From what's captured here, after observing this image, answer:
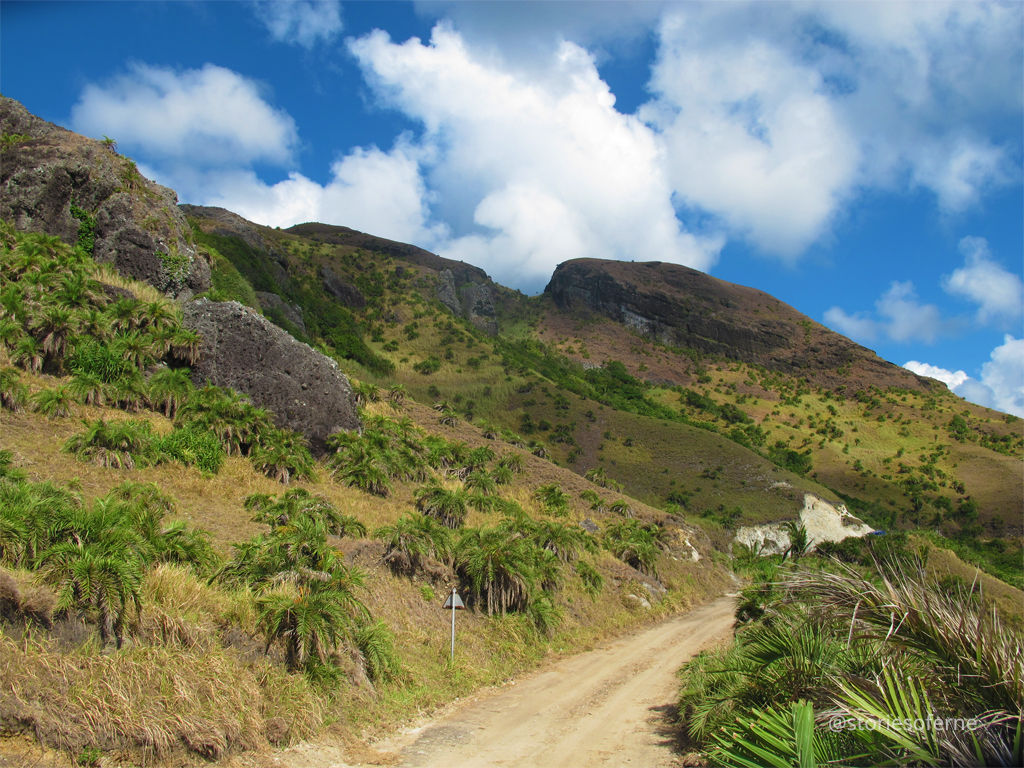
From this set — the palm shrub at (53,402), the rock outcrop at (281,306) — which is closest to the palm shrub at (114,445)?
the palm shrub at (53,402)

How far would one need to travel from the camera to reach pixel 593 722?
35.8 feet

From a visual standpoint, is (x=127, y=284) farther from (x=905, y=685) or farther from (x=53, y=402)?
(x=905, y=685)

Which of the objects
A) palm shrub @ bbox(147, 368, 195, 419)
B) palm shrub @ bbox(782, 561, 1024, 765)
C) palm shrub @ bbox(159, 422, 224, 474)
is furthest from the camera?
palm shrub @ bbox(147, 368, 195, 419)

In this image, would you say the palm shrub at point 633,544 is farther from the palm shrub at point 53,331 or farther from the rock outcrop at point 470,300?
the rock outcrop at point 470,300

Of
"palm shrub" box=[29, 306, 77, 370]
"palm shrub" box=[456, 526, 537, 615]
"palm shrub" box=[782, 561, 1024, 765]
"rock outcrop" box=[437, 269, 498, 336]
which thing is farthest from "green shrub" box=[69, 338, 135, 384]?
"rock outcrop" box=[437, 269, 498, 336]

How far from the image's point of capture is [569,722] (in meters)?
10.8

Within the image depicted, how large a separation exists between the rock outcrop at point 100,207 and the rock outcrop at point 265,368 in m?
4.25

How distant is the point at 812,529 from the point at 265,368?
50.7 m

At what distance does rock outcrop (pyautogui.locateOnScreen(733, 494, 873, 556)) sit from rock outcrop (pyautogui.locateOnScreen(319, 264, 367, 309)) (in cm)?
6183

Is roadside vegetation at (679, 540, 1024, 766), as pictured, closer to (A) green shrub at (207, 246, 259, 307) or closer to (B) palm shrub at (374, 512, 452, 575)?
(B) palm shrub at (374, 512, 452, 575)

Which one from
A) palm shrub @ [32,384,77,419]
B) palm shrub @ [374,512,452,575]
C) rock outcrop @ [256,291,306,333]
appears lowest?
palm shrub @ [374,512,452,575]

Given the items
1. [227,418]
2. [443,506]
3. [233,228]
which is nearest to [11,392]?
[227,418]

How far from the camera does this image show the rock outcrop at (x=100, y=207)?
80.2ft

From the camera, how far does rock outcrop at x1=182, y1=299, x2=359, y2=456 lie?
2183cm
